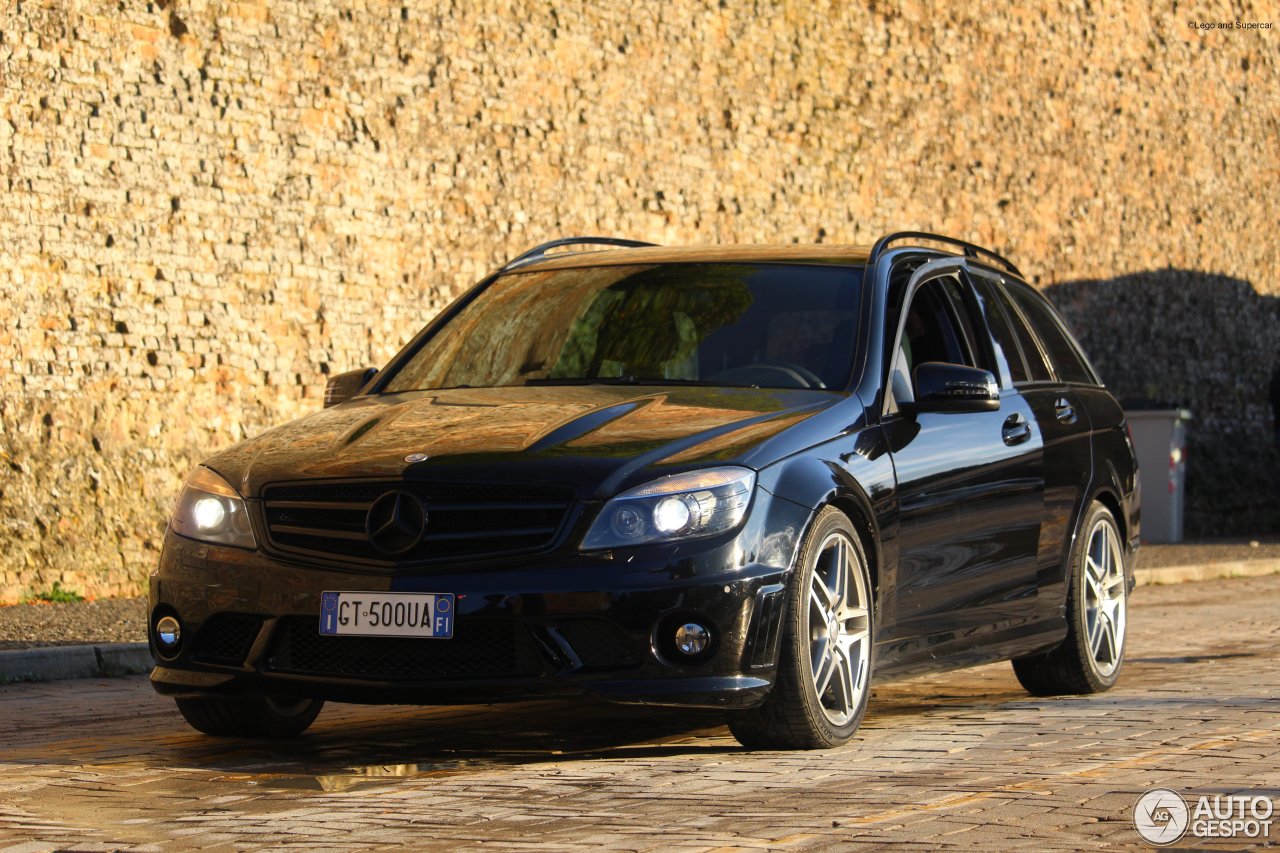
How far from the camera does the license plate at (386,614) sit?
5504mm

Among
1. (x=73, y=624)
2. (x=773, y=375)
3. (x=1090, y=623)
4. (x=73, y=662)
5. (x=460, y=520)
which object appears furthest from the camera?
(x=73, y=624)

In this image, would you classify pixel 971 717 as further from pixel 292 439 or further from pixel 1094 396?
pixel 292 439

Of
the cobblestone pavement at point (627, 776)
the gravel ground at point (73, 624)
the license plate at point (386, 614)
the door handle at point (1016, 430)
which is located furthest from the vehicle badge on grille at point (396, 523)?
the gravel ground at point (73, 624)

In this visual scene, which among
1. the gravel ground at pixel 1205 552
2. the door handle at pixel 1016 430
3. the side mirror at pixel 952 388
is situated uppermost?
the side mirror at pixel 952 388

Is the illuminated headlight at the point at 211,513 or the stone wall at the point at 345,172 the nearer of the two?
the illuminated headlight at the point at 211,513

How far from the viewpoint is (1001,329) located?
26.5 ft

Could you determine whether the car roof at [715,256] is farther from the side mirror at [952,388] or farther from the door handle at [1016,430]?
the door handle at [1016,430]

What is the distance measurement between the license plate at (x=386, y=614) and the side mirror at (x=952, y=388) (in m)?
2.06

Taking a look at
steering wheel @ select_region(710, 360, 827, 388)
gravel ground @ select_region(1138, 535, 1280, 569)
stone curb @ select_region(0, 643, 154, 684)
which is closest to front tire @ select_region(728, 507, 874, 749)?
steering wheel @ select_region(710, 360, 827, 388)

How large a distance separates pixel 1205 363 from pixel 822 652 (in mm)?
Result: 22492

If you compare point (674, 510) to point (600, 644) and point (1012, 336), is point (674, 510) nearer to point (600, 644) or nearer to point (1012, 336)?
point (600, 644)

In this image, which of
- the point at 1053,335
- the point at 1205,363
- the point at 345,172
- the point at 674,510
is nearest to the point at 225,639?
the point at 674,510

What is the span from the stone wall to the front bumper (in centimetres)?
731

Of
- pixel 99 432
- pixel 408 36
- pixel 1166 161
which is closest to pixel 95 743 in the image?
pixel 99 432
